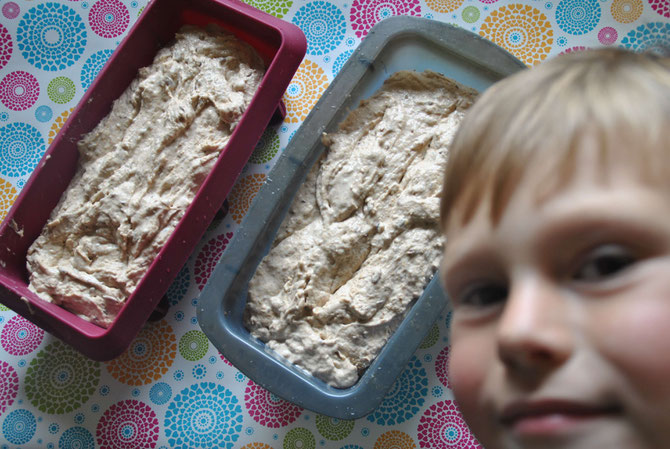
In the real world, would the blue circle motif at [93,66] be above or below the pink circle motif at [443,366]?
below

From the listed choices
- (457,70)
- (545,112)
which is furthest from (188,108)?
(545,112)

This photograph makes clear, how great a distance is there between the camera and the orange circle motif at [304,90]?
1.04 metres

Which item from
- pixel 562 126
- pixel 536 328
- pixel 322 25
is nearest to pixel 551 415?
pixel 536 328

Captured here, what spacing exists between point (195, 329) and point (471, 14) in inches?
28.7

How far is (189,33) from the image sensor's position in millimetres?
1037

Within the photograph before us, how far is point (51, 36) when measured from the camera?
1.09 metres

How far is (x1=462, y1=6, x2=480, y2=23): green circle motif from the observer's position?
1.01 metres

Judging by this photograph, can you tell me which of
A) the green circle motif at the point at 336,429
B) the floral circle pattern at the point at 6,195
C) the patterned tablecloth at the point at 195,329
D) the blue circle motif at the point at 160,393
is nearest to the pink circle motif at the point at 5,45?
the patterned tablecloth at the point at 195,329

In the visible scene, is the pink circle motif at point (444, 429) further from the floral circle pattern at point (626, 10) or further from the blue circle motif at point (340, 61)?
the floral circle pattern at point (626, 10)

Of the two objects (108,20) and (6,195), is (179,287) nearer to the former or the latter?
(6,195)

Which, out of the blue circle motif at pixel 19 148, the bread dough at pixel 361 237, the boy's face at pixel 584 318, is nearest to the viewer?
the boy's face at pixel 584 318

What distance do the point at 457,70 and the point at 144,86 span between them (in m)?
0.54

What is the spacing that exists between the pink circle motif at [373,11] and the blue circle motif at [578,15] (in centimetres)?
25

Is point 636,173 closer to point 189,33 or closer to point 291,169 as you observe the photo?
point 291,169
